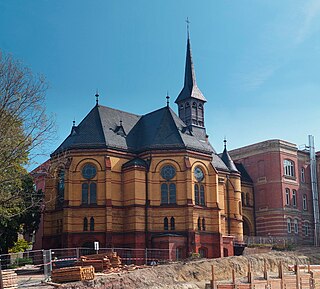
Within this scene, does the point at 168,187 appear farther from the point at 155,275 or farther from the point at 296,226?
the point at 296,226

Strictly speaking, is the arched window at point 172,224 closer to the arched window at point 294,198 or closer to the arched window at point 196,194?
the arched window at point 196,194

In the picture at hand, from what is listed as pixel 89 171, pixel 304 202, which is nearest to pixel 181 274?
pixel 89 171

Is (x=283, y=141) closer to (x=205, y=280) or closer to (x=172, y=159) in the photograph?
(x=172, y=159)

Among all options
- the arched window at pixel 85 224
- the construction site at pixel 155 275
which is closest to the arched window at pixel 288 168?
the construction site at pixel 155 275

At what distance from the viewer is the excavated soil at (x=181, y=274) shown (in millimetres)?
34156

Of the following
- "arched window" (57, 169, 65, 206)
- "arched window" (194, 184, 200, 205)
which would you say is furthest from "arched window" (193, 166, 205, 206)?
"arched window" (57, 169, 65, 206)

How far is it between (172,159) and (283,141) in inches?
790

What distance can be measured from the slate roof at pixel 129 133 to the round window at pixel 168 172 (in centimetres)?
199

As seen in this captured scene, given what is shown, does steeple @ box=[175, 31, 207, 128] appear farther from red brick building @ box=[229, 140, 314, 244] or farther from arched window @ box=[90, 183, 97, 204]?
arched window @ box=[90, 183, 97, 204]

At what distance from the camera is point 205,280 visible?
133 feet

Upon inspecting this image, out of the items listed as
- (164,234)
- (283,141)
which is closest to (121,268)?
(164,234)

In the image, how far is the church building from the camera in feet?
167

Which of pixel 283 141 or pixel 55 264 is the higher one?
pixel 283 141

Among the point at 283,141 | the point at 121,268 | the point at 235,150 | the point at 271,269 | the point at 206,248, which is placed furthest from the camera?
the point at 235,150
